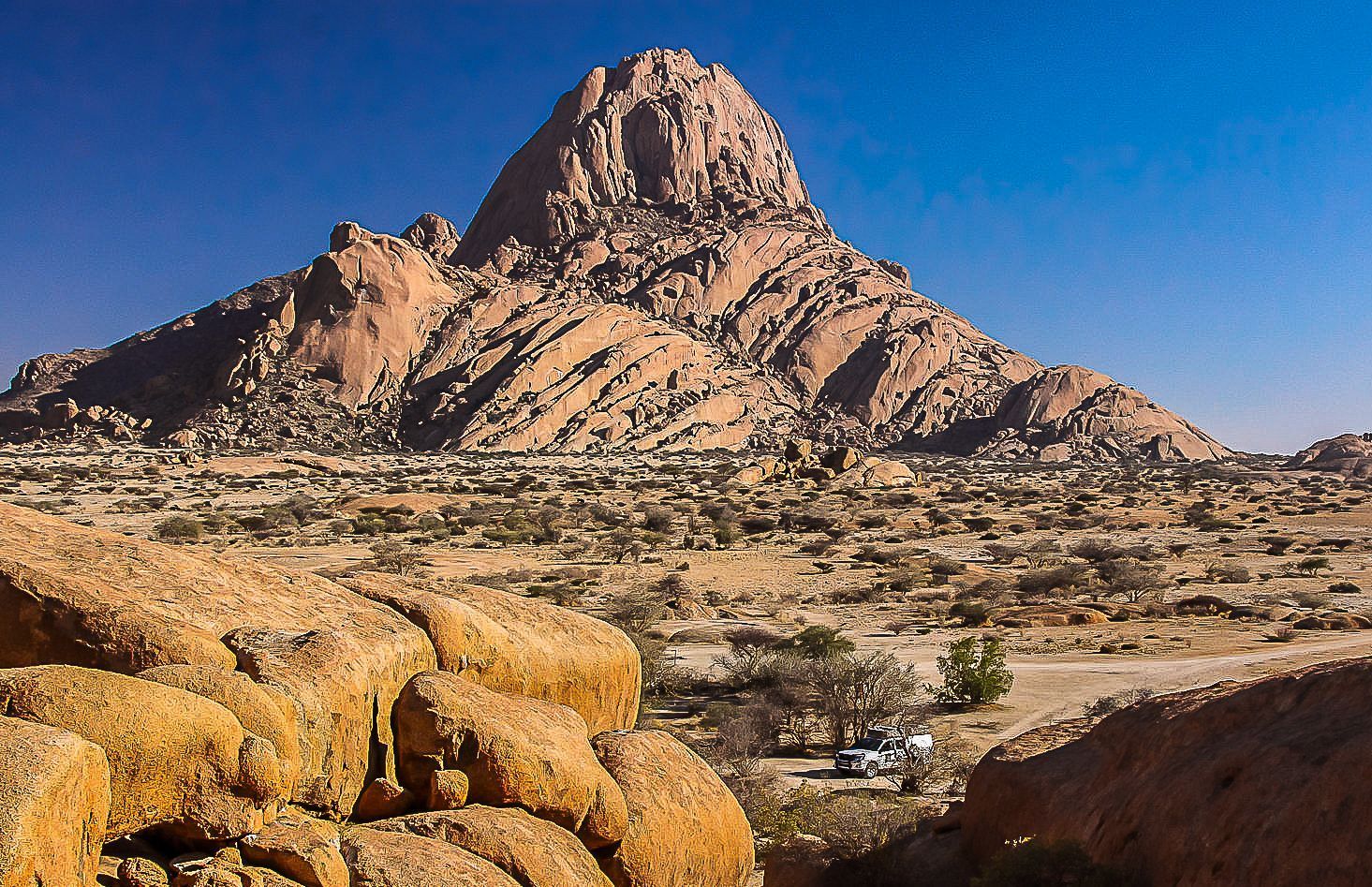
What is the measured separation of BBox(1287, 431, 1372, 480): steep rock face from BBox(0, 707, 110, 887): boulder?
340 ft

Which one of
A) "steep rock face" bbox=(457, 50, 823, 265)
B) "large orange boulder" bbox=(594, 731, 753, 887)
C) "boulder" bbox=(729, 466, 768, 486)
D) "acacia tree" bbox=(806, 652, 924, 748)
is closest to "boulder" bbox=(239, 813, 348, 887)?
"large orange boulder" bbox=(594, 731, 753, 887)

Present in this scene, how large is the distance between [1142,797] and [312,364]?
361 ft

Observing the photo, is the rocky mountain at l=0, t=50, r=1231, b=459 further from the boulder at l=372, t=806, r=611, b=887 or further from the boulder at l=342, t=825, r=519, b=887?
the boulder at l=342, t=825, r=519, b=887

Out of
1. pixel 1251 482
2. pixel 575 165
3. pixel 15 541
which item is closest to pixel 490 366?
pixel 575 165

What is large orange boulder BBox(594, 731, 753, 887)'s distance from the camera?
7.97 metres

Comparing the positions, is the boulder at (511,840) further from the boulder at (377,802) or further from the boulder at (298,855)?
the boulder at (298,855)

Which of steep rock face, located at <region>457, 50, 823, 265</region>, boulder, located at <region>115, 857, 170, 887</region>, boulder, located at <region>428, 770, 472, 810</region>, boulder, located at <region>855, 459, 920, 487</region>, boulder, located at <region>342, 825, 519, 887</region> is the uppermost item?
steep rock face, located at <region>457, 50, 823, 265</region>

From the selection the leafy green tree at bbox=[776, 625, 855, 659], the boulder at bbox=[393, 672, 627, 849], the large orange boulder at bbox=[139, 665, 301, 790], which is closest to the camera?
the large orange boulder at bbox=[139, 665, 301, 790]

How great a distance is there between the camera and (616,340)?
113 metres

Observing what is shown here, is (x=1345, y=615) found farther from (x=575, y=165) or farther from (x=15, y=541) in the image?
(x=575, y=165)

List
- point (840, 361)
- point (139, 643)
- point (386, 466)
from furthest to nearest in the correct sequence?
point (840, 361), point (386, 466), point (139, 643)

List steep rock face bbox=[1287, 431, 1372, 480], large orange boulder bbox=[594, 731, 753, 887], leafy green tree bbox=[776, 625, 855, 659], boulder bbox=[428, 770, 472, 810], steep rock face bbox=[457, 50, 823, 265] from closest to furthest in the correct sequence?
boulder bbox=[428, 770, 472, 810]
large orange boulder bbox=[594, 731, 753, 887]
leafy green tree bbox=[776, 625, 855, 659]
steep rock face bbox=[1287, 431, 1372, 480]
steep rock face bbox=[457, 50, 823, 265]

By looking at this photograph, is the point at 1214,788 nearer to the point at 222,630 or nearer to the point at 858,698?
the point at 222,630

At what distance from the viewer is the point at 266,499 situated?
54.7m
